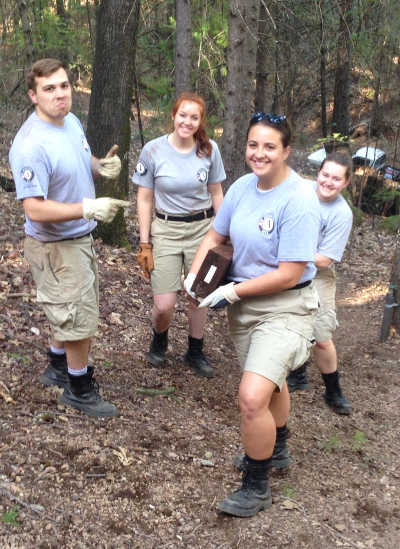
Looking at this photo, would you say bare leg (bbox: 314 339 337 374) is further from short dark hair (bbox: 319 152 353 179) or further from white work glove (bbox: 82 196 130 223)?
white work glove (bbox: 82 196 130 223)

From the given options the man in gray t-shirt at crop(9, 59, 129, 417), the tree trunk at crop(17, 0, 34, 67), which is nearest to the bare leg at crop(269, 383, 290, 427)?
the man in gray t-shirt at crop(9, 59, 129, 417)

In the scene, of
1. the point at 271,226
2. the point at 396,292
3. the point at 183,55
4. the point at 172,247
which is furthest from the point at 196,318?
the point at 183,55

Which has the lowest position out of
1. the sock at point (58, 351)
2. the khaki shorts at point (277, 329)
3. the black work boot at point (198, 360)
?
the black work boot at point (198, 360)

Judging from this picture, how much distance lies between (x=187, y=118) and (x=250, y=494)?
2511 mm

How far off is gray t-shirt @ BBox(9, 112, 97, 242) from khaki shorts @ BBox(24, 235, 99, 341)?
8 centimetres

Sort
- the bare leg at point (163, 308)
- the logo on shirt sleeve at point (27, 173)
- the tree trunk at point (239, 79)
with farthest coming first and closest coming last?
1. the tree trunk at point (239, 79)
2. the bare leg at point (163, 308)
3. the logo on shirt sleeve at point (27, 173)

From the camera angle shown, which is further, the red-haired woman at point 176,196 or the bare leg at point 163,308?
the bare leg at point 163,308

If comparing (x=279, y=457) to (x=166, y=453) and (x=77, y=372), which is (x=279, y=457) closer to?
(x=166, y=453)

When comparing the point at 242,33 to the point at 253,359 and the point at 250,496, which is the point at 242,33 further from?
the point at 250,496

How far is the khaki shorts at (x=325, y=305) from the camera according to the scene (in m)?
4.45

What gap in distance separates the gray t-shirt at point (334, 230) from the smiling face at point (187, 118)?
1128 mm

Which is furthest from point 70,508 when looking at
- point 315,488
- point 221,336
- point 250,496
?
point 221,336

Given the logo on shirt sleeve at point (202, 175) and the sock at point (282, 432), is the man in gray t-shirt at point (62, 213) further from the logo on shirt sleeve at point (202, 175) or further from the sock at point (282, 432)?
the sock at point (282, 432)

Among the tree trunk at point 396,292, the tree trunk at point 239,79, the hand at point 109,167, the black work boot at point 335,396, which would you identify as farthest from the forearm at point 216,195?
the tree trunk at point 396,292
